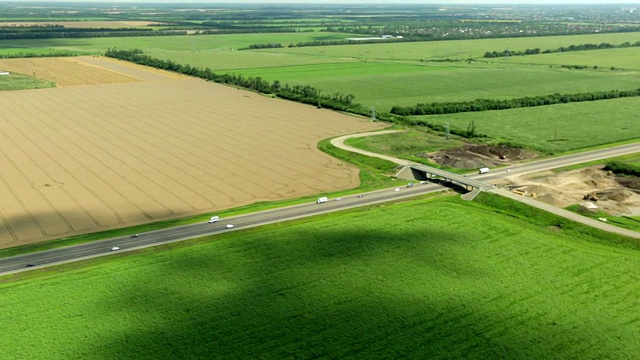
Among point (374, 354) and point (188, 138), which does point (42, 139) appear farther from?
point (374, 354)

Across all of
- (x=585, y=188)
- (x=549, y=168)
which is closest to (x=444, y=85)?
(x=549, y=168)

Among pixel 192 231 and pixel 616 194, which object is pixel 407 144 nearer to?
pixel 616 194

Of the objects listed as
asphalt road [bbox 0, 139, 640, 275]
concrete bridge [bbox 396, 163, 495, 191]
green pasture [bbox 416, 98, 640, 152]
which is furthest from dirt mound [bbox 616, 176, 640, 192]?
concrete bridge [bbox 396, 163, 495, 191]

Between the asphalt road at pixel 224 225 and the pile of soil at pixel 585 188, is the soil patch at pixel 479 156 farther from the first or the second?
the pile of soil at pixel 585 188

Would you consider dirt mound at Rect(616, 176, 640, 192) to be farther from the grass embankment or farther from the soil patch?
the grass embankment

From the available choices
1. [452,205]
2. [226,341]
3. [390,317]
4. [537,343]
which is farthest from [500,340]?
[452,205]

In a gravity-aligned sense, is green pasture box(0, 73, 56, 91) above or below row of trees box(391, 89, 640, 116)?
below
